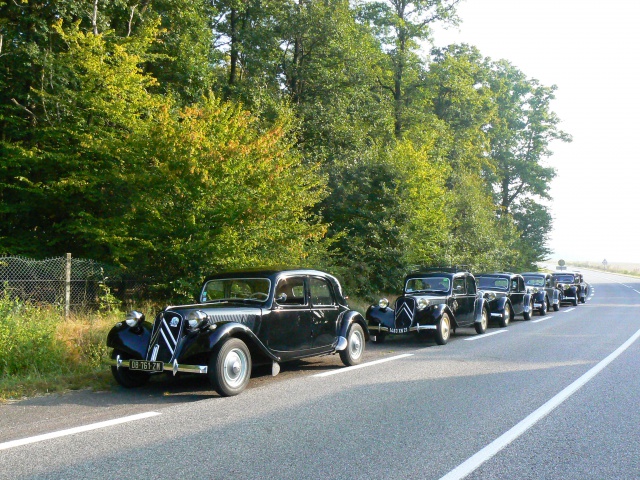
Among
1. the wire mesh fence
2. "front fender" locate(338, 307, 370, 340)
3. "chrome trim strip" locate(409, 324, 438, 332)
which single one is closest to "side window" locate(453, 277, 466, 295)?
"chrome trim strip" locate(409, 324, 438, 332)

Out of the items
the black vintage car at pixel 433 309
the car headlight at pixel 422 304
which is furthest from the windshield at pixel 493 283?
the car headlight at pixel 422 304

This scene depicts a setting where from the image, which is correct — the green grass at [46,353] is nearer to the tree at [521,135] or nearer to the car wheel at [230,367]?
the car wheel at [230,367]

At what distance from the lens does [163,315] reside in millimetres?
8312

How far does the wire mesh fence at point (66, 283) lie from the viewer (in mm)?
11703

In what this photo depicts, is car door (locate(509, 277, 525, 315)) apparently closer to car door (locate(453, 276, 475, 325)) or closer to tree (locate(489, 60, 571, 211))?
car door (locate(453, 276, 475, 325))

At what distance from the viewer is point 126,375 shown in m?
8.59

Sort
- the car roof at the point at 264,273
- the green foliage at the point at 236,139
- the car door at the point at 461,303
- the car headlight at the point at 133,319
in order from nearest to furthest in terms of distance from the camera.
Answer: the car headlight at the point at 133,319 → the car roof at the point at 264,273 → the green foliage at the point at 236,139 → the car door at the point at 461,303

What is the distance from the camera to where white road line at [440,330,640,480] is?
4.91 m

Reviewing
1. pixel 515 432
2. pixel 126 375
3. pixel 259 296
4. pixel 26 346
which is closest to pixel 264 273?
pixel 259 296

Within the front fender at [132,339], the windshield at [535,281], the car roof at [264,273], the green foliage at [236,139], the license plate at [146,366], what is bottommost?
the license plate at [146,366]

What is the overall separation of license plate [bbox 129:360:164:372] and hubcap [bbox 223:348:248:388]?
843 mm

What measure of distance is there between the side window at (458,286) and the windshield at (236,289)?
7.65 meters

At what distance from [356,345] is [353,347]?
0.11 metres

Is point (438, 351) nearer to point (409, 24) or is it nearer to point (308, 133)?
point (308, 133)
